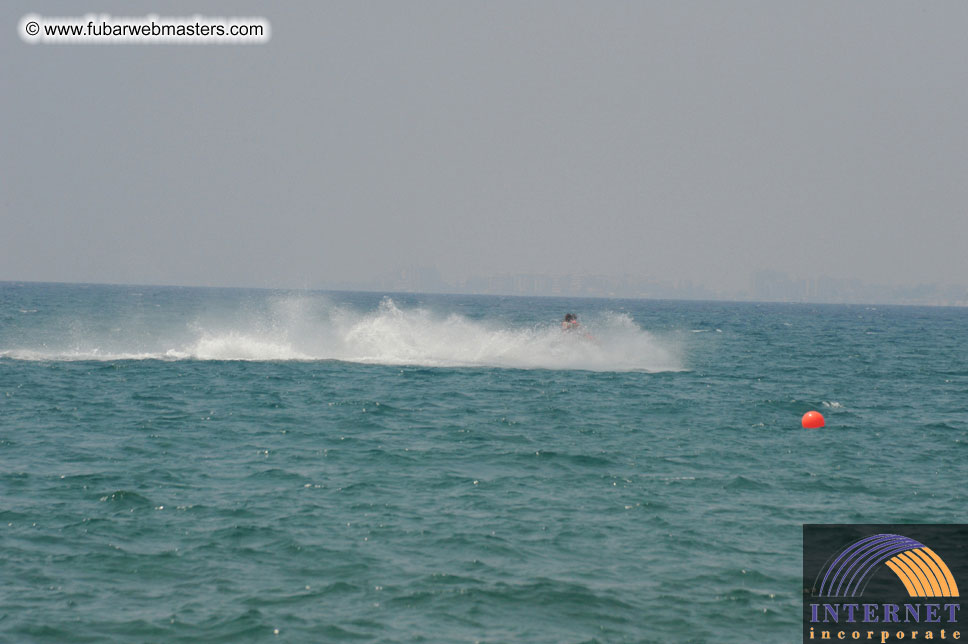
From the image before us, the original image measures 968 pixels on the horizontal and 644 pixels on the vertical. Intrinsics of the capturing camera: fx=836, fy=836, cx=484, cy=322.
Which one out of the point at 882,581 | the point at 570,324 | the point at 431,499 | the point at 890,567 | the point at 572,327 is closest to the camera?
the point at 882,581

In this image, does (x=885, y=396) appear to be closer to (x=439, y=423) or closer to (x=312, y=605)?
(x=439, y=423)

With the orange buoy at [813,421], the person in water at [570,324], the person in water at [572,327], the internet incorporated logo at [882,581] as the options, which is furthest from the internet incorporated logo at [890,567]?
the person in water at [570,324]

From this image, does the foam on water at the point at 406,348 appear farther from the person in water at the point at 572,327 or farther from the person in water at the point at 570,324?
the person in water at the point at 570,324

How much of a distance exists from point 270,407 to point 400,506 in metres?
12.4

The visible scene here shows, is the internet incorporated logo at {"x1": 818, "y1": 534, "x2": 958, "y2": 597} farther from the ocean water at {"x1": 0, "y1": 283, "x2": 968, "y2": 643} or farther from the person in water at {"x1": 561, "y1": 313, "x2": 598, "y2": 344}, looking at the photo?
the person in water at {"x1": 561, "y1": 313, "x2": 598, "y2": 344}

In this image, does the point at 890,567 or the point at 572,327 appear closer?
the point at 890,567

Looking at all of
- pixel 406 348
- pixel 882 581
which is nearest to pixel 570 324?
pixel 406 348

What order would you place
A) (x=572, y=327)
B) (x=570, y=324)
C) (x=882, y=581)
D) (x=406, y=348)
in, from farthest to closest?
1. (x=406, y=348)
2. (x=572, y=327)
3. (x=570, y=324)
4. (x=882, y=581)

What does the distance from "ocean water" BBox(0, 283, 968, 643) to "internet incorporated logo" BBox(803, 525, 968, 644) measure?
413 millimetres

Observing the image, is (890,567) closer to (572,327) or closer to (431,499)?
(431,499)

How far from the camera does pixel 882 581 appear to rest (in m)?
12.9

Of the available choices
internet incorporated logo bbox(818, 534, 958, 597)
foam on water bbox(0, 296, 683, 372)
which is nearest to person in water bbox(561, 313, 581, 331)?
foam on water bbox(0, 296, 683, 372)

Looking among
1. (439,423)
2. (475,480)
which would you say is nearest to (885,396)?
(439,423)

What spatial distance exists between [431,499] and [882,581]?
8010 mm
